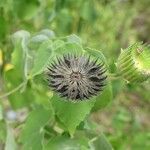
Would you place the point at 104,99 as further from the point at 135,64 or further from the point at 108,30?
the point at 108,30

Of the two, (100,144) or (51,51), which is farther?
(100,144)

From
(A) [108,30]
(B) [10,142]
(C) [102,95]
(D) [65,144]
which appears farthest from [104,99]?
(A) [108,30]

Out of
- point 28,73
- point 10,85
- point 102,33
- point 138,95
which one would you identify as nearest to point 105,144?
point 28,73

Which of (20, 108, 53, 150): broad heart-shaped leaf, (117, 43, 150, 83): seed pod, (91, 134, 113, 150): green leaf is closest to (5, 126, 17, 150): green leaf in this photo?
(20, 108, 53, 150): broad heart-shaped leaf

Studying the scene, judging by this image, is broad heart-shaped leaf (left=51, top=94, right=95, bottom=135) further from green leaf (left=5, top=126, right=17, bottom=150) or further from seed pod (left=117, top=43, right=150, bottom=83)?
green leaf (left=5, top=126, right=17, bottom=150)

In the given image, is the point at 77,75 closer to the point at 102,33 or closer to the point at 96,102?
the point at 96,102
